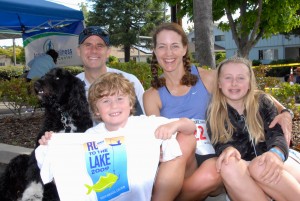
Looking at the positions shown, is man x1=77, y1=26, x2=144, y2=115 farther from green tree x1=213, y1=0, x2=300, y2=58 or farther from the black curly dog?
green tree x1=213, y1=0, x2=300, y2=58

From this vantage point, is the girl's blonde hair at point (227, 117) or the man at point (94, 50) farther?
the man at point (94, 50)

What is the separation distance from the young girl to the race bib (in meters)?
0.20

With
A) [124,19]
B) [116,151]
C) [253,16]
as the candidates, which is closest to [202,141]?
[116,151]

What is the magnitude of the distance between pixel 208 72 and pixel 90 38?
129 centimetres

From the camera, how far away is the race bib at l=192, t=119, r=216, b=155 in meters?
3.42

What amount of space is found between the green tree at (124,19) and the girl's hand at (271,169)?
43366mm

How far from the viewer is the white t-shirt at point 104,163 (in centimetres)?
265

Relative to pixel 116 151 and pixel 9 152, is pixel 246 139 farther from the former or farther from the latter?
pixel 9 152

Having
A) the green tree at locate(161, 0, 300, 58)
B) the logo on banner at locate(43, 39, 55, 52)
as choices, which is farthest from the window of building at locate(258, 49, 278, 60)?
the logo on banner at locate(43, 39, 55, 52)

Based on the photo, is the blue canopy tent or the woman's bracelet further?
the blue canopy tent

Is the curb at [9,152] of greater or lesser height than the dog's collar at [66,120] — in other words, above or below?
below

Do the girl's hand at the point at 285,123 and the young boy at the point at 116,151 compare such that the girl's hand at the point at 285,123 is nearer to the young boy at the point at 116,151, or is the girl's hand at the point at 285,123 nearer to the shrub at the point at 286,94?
the young boy at the point at 116,151

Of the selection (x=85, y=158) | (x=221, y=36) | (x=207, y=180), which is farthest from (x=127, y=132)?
(x=221, y=36)

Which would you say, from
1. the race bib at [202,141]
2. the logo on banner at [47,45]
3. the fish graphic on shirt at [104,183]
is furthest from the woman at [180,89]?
the logo on banner at [47,45]
